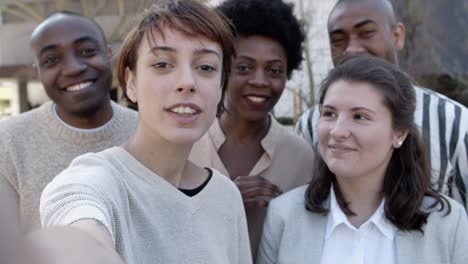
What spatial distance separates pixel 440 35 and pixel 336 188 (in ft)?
21.5

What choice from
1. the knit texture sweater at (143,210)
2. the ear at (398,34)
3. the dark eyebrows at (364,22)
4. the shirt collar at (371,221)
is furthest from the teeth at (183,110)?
the ear at (398,34)

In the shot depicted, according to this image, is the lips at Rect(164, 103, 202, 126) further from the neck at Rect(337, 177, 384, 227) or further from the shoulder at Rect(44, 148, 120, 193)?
the neck at Rect(337, 177, 384, 227)

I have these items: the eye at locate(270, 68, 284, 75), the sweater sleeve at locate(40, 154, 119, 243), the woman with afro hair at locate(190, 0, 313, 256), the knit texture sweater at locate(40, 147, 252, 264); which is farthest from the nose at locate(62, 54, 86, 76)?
the sweater sleeve at locate(40, 154, 119, 243)

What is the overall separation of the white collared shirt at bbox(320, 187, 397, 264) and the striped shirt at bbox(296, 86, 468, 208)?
0.57 metres

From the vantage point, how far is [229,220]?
1.89 meters

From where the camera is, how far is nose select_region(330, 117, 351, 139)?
2.09 m

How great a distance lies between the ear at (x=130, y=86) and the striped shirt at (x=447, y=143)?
1.48 meters

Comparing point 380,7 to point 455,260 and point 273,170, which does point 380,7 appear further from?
point 455,260

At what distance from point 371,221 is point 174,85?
993mm

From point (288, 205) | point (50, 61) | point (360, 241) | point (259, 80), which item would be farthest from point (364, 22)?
point (50, 61)

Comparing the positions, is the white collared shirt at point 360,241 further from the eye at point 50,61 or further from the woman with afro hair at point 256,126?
the eye at point 50,61

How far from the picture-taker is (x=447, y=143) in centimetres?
262

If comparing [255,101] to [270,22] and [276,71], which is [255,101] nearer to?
[276,71]

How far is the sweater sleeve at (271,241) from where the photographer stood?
2.20 meters
